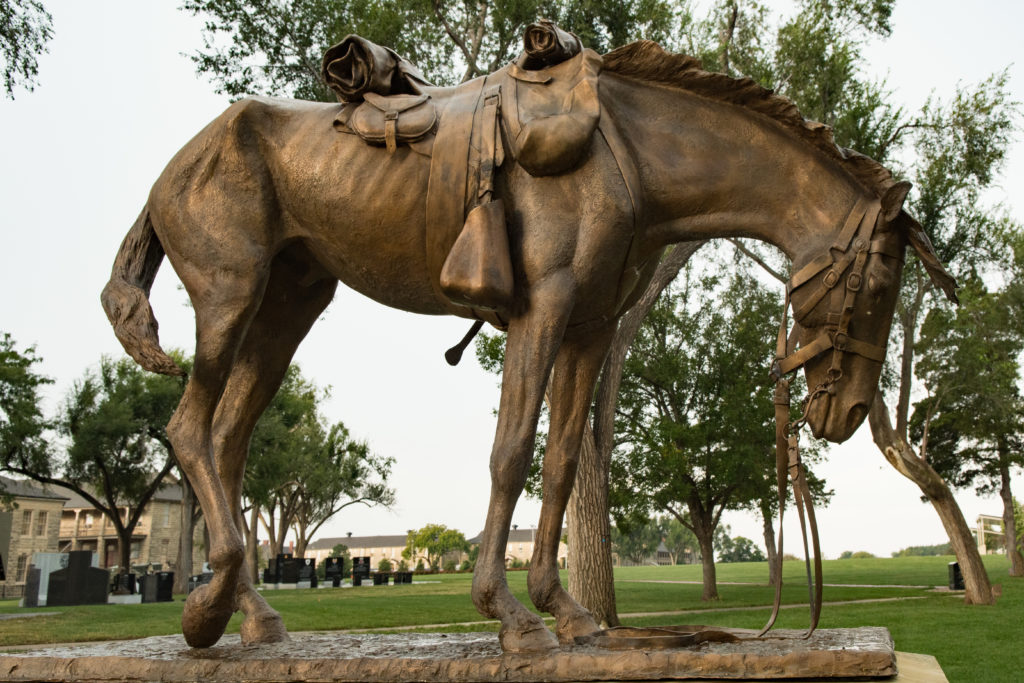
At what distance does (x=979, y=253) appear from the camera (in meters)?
21.2

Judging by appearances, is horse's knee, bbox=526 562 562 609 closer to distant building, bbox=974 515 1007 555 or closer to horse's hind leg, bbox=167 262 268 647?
horse's hind leg, bbox=167 262 268 647

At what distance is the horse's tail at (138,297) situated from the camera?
4332 millimetres

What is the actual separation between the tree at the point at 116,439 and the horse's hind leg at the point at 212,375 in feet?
110

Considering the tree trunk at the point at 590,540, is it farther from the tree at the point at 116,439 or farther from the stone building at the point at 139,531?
the stone building at the point at 139,531

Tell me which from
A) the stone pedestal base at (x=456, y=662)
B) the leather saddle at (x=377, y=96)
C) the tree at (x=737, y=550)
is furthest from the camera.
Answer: the tree at (x=737, y=550)

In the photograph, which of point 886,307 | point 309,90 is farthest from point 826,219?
point 309,90

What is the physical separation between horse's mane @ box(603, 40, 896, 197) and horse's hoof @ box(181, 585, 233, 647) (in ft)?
10.3

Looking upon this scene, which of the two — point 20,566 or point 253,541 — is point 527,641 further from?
point 20,566

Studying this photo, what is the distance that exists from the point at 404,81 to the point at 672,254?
1180cm

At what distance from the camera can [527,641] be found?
349 cm

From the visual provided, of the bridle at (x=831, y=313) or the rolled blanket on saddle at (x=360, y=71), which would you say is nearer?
the bridle at (x=831, y=313)

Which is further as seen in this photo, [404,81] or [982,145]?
[982,145]

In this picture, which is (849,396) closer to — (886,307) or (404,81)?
(886,307)

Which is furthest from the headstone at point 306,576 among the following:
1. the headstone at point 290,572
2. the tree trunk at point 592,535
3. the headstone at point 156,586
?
the tree trunk at point 592,535
